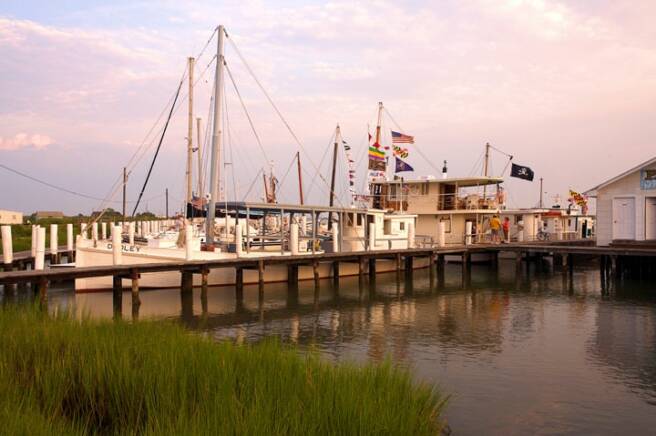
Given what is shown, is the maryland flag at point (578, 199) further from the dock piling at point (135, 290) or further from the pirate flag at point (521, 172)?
the dock piling at point (135, 290)

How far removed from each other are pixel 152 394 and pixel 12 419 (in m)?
1.71

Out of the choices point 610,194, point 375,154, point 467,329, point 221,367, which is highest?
point 375,154

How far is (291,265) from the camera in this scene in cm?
2770

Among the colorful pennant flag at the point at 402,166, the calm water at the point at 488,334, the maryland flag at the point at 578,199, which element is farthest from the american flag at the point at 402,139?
the maryland flag at the point at 578,199

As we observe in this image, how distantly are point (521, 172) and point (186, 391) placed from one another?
3843cm

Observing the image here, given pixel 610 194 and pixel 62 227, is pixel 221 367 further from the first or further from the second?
pixel 62 227

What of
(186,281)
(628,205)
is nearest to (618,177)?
(628,205)

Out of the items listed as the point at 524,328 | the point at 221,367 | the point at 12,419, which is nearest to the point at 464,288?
the point at 524,328

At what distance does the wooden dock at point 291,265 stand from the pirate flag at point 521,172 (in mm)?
5523

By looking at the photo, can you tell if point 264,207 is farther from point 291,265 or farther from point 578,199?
point 578,199

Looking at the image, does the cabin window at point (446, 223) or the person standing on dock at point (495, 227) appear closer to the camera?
the person standing on dock at point (495, 227)

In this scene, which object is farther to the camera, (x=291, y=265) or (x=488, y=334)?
(x=291, y=265)

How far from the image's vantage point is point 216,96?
2569 centimetres

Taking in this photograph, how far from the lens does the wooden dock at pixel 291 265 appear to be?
1878 cm
